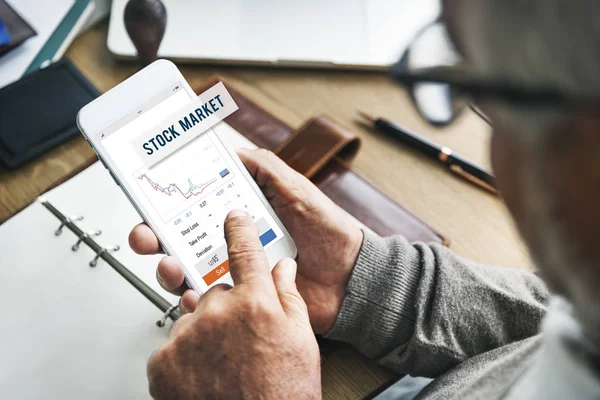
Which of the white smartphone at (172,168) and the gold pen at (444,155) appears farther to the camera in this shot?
the gold pen at (444,155)

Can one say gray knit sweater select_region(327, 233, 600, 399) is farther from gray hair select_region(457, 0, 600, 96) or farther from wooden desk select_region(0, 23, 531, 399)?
gray hair select_region(457, 0, 600, 96)

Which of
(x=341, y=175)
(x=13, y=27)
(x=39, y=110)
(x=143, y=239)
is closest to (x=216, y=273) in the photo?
(x=143, y=239)

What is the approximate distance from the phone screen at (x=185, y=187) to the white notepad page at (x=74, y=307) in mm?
42

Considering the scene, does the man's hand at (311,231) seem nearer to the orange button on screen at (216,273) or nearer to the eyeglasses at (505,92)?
the orange button on screen at (216,273)

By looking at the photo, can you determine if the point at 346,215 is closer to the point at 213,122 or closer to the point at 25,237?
the point at 213,122

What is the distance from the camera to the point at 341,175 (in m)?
0.70

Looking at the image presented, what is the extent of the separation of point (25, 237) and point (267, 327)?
12.9 inches

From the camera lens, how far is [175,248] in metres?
0.56

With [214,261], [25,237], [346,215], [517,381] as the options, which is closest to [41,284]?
[25,237]

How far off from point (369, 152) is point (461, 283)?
26 centimetres

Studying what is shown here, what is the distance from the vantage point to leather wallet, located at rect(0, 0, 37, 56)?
2.33 feet

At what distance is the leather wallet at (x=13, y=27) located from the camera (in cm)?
71

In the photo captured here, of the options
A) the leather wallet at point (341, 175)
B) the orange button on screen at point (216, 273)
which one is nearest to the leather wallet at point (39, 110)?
the leather wallet at point (341, 175)

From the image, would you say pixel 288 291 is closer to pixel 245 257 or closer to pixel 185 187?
pixel 245 257
